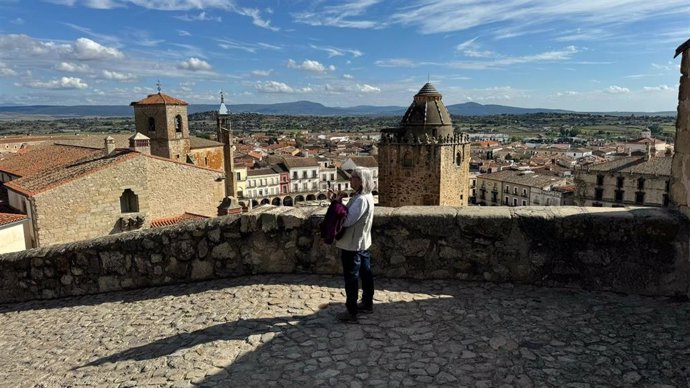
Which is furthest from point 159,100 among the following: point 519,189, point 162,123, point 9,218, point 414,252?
point 519,189

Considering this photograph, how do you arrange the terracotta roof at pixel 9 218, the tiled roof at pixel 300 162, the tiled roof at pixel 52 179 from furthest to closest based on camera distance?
the tiled roof at pixel 300 162, the tiled roof at pixel 52 179, the terracotta roof at pixel 9 218

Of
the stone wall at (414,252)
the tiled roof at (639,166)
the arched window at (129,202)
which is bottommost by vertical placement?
the tiled roof at (639,166)

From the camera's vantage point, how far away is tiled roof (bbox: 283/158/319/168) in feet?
223

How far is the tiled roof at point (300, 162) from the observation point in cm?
6787

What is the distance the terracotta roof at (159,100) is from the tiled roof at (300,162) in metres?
35.9

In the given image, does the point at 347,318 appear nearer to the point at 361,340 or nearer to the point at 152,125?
the point at 361,340

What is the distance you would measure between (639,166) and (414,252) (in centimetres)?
3870

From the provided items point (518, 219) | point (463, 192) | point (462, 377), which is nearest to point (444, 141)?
point (463, 192)

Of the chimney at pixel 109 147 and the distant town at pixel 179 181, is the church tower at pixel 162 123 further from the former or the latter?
the chimney at pixel 109 147

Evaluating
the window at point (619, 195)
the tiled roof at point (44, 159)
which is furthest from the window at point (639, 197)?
the tiled roof at point (44, 159)

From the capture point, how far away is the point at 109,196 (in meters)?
19.0

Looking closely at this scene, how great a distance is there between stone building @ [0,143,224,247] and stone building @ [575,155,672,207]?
1190 inches

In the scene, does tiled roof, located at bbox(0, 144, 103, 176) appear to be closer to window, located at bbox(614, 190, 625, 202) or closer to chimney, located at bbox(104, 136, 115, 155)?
chimney, located at bbox(104, 136, 115, 155)

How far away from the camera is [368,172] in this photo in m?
4.20
